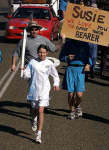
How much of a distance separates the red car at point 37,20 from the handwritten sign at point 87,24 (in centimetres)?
1209

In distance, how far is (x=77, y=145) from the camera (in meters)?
8.40

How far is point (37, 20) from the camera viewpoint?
2339 centimetres

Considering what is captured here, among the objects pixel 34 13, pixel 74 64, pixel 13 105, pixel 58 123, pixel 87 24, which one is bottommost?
pixel 13 105

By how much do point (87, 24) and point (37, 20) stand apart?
43.3ft

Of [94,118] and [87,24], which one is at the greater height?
[87,24]

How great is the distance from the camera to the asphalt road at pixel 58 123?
8.45m

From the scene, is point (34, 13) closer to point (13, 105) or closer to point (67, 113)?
point (13, 105)

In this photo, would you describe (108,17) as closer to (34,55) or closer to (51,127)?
(34,55)

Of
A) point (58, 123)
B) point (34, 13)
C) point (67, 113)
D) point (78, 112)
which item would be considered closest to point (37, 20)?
point (34, 13)

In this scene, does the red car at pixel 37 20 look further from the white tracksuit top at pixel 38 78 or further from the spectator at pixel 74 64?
the white tracksuit top at pixel 38 78

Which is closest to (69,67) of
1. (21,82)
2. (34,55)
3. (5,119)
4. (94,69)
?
(34,55)

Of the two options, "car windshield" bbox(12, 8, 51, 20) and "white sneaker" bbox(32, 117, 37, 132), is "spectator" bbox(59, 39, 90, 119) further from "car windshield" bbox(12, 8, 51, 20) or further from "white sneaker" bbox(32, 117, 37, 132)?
"car windshield" bbox(12, 8, 51, 20)

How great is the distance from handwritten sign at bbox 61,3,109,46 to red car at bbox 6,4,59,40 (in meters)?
12.1

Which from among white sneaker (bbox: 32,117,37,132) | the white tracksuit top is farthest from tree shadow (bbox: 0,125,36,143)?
the white tracksuit top
